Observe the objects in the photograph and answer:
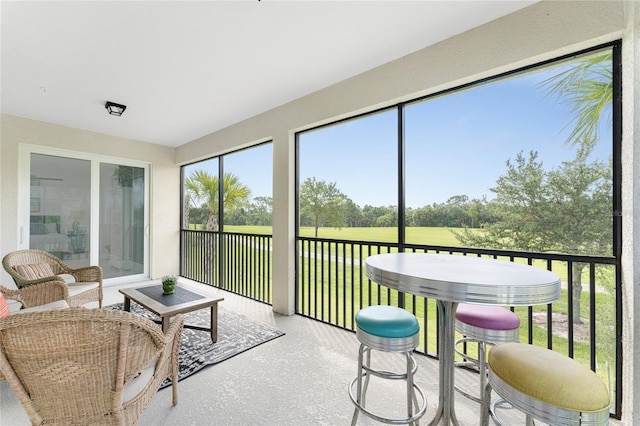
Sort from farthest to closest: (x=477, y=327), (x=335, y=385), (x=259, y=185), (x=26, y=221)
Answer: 1. (x=259, y=185)
2. (x=26, y=221)
3. (x=335, y=385)
4. (x=477, y=327)

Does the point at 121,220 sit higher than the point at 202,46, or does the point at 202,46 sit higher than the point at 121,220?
the point at 202,46

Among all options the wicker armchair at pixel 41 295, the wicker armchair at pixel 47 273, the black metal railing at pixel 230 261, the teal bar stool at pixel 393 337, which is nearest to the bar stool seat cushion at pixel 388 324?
the teal bar stool at pixel 393 337

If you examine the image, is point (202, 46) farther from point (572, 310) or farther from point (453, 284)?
point (572, 310)

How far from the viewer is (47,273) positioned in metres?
3.21

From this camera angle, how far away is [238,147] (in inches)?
166

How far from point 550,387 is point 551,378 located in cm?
3

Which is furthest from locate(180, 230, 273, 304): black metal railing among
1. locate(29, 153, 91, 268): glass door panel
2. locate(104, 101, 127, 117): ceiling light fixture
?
locate(104, 101, 127, 117): ceiling light fixture

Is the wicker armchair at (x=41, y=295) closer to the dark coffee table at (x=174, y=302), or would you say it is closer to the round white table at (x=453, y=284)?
the dark coffee table at (x=174, y=302)

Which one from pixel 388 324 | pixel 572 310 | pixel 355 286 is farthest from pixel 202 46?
pixel 572 310

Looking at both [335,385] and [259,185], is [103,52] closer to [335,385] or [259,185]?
[259,185]

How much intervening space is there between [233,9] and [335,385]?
2.77 meters

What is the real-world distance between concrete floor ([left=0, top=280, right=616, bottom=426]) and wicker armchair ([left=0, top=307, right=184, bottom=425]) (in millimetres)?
612

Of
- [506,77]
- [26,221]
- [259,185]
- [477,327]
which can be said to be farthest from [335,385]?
[26,221]

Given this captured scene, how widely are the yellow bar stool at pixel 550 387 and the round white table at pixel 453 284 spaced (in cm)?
23
